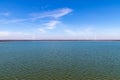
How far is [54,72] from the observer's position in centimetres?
2673

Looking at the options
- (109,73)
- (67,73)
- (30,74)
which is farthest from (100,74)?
(30,74)

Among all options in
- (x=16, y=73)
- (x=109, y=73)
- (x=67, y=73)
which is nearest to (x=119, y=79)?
(x=109, y=73)

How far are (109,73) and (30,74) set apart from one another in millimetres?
13645

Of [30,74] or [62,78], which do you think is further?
[30,74]

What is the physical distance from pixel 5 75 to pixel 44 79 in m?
6.96

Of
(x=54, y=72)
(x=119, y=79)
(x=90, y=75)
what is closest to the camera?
(x=119, y=79)

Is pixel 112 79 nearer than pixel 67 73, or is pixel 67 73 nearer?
pixel 112 79

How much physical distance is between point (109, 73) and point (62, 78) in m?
8.66

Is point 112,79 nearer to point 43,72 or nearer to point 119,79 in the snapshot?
point 119,79

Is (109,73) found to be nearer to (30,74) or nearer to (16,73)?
(30,74)

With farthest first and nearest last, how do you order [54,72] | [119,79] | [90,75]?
[54,72] → [90,75] → [119,79]

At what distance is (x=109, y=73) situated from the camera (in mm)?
26188

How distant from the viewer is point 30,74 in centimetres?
2556

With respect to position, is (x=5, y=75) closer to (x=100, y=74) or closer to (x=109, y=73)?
(x=100, y=74)
